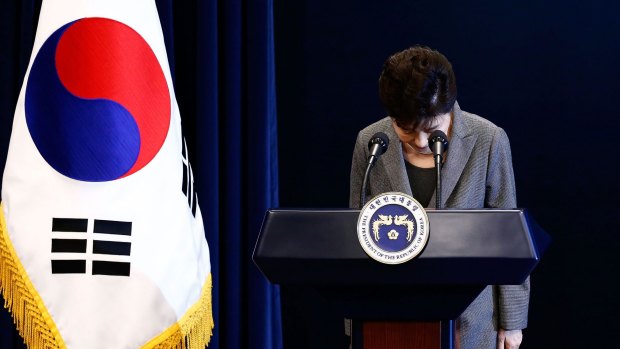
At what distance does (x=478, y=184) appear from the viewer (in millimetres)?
1818

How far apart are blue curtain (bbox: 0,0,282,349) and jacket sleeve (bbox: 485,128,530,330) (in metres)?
1.01

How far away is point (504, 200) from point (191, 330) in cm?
80

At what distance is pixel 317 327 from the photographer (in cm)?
279

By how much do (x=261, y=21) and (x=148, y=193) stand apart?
1.01m

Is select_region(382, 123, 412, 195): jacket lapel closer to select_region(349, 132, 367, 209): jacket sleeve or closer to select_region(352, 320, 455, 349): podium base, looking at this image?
select_region(349, 132, 367, 209): jacket sleeve

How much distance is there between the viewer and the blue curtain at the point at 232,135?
265 centimetres

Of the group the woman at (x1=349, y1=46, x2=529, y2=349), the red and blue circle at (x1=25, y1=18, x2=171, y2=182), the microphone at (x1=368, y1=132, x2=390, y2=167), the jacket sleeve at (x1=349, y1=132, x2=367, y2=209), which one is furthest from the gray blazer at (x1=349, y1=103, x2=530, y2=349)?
the red and blue circle at (x1=25, y1=18, x2=171, y2=182)

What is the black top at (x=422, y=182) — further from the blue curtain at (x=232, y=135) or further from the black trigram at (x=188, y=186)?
the blue curtain at (x=232, y=135)

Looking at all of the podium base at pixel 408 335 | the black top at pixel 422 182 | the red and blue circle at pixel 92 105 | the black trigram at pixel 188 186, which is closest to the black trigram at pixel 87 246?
the red and blue circle at pixel 92 105

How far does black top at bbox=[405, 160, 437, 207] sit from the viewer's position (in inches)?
72.9

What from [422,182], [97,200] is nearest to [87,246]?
[97,200]

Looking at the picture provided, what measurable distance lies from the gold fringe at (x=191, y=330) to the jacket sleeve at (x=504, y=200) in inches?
27.9

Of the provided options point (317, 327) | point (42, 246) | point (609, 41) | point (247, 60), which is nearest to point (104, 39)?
point (42, 246)

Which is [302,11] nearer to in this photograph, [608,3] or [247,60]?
[247,60]
